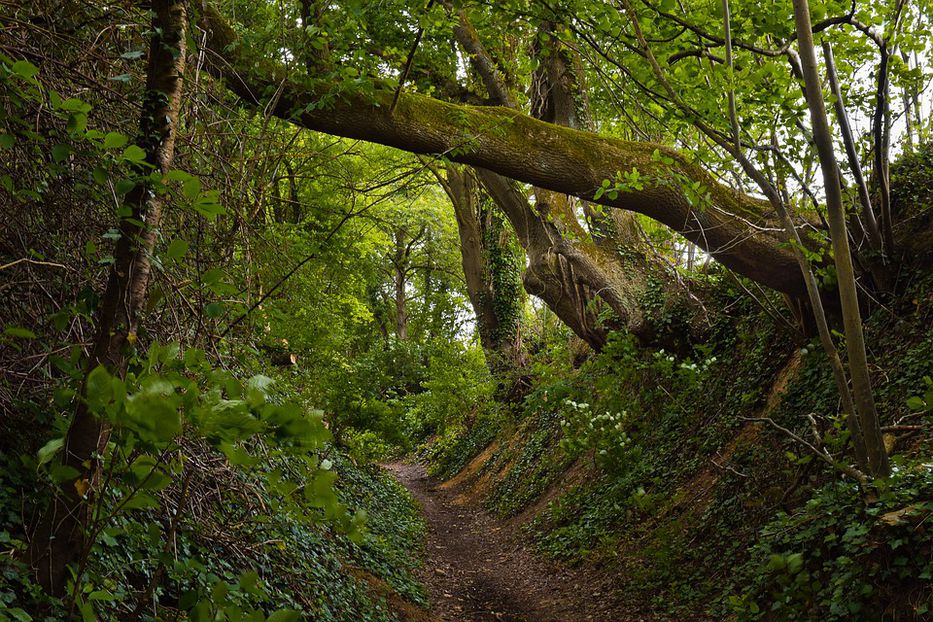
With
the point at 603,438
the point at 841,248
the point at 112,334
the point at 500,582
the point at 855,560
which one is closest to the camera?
the point at 112,334

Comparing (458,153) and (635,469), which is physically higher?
(458,153)

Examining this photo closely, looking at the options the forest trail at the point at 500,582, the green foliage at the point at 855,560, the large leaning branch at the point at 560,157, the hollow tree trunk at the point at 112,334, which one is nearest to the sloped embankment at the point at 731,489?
the green foliage at the point at 855,560

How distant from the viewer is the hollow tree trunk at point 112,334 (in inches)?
77.2

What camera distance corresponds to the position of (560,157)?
615cm

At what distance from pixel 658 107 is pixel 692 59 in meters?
0.52

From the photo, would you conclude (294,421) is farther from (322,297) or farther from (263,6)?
(263,6)

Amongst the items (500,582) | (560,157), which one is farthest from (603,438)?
(560,157)

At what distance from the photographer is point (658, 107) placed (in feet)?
18.8

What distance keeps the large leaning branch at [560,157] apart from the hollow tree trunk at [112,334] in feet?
9.26

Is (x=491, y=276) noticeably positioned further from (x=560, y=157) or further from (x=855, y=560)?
(x=855, y=560)

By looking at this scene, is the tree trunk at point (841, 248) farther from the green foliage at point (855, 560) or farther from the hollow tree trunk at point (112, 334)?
the hollow tree trunk at point (112, 334)

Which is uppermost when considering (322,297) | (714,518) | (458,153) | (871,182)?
(871,182)

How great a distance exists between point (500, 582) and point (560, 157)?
17.2ft

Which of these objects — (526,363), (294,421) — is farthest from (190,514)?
(526,363)
